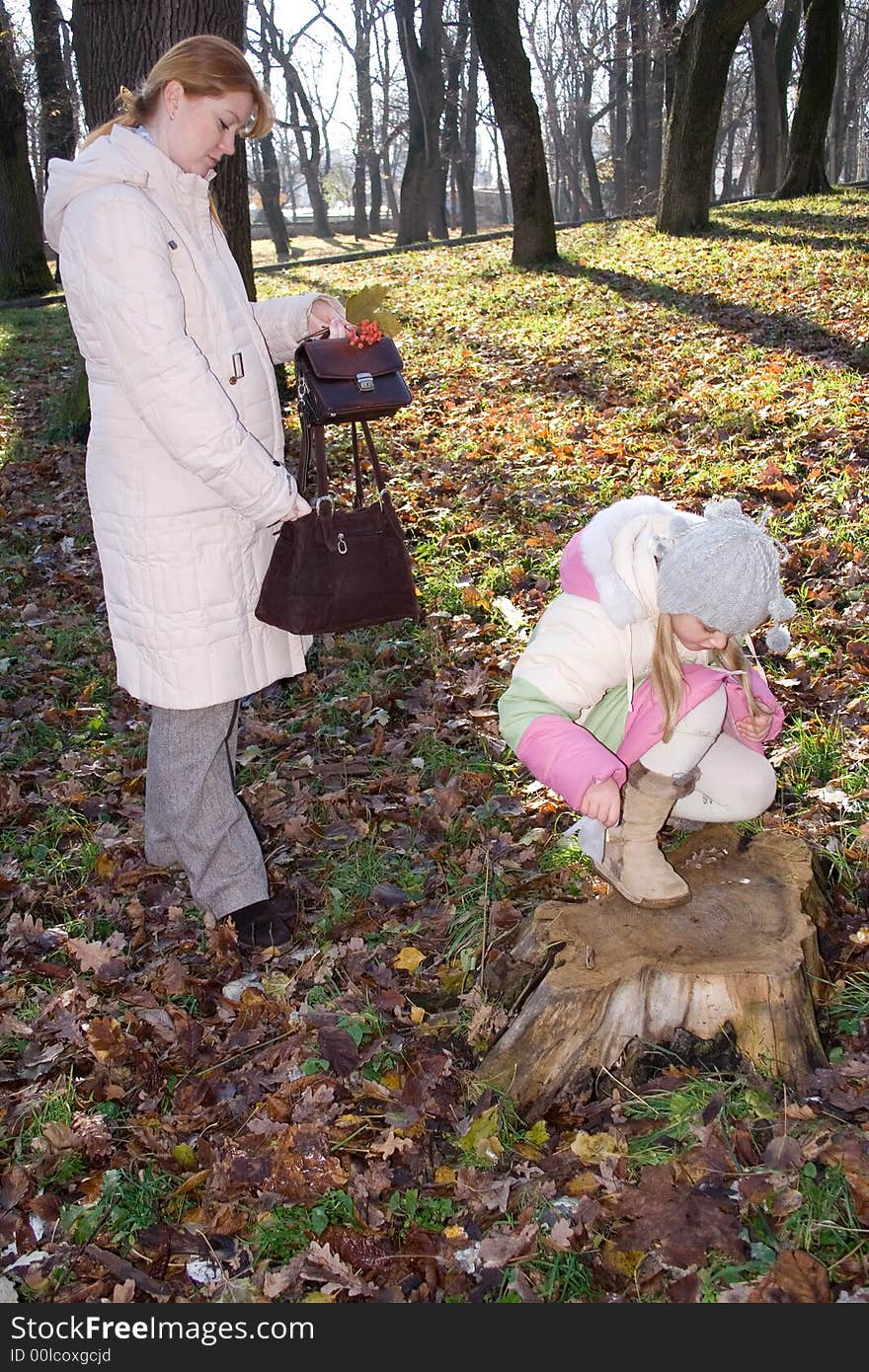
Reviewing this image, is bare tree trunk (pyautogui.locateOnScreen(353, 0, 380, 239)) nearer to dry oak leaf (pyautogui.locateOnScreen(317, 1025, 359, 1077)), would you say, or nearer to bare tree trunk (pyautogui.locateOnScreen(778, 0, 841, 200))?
bare tree trunk (pyautogui.locateOnScreen(778, 0, 841, 200))

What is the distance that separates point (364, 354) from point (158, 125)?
2.55 ft

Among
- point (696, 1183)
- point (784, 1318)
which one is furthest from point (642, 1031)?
point (784, 1318)

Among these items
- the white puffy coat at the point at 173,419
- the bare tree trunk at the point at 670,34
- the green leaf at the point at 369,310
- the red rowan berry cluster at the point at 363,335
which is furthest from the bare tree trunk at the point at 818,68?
the white puffy coat at the point at 173,419

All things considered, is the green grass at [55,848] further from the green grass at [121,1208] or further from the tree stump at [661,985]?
the tree stump at [661,985]

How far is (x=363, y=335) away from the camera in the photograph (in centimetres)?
314

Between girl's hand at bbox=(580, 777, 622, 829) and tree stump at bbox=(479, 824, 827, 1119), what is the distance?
0.40 metres

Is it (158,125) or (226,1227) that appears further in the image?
(158,125)

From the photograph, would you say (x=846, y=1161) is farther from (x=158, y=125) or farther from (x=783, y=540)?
(x=783, y=540)

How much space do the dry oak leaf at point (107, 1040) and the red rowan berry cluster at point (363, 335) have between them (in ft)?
6.78

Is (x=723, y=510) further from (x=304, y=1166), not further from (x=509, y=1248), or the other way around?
(x=304, y=1166)

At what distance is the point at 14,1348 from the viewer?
2342 mm

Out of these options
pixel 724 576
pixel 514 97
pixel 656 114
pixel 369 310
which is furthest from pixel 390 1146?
pixel 656 114

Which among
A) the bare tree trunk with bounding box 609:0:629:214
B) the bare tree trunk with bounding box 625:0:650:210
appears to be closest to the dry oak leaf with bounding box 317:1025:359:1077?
the bare tree trunk with bounding box 625:0:650:210

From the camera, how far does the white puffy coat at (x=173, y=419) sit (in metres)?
2.62
